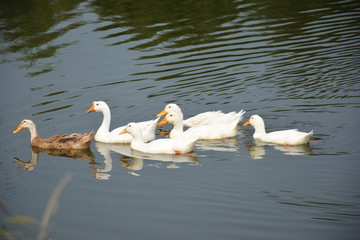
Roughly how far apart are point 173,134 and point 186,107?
166 cm

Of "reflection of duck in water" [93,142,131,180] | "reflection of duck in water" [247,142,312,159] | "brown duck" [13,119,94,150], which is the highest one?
"brown duck" [13,119,94,150]

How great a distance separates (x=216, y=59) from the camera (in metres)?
16.8

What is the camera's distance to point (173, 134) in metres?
12.4

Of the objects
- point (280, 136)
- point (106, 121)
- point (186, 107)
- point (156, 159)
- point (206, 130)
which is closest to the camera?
point (156, 159)

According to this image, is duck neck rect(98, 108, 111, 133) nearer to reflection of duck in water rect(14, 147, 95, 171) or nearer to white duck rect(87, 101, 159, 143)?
white duck rect(87, 101, 159, 143)

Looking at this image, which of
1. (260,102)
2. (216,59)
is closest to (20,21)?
(216,59)

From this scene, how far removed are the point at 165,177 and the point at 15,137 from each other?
14.0 feet

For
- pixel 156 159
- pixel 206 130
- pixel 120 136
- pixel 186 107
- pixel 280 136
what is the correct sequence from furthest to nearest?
1. pixel 186 107
2. pixel 120 136
3. pixel 206 130
4. pixel 280 136
5. pixel 156 159

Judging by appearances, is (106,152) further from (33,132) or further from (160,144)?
(33,132)

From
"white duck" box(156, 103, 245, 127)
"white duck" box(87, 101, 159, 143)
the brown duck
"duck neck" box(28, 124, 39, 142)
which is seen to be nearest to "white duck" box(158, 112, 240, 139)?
"white duck" box(156, 103, 245, 127)

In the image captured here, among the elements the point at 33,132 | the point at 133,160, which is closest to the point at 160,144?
the point at 133,160

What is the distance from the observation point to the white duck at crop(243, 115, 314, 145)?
1102cm

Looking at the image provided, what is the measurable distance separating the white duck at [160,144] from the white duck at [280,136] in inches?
54.5

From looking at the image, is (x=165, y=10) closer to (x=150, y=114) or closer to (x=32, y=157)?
(x=150, y=114)
